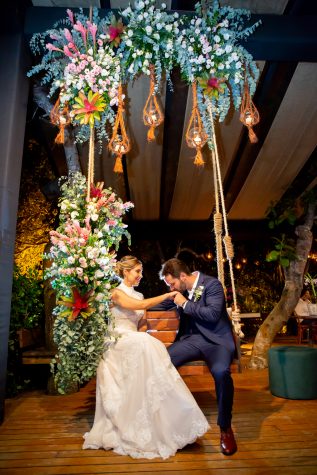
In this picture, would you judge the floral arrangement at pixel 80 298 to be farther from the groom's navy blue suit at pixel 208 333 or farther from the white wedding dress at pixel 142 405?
the groom's navy blue suit at pixel 208 333

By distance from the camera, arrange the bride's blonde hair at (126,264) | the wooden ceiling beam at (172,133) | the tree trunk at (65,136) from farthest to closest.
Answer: the wooden ceiling beam at (172,133)
the tree trunk at (65,136)
the bride's blonde hair at (126,264)

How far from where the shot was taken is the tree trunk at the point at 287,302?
17.8 feet

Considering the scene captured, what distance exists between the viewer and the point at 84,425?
3.16m

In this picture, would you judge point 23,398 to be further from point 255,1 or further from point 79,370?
point 255,1

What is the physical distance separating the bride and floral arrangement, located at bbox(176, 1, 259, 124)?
256cm

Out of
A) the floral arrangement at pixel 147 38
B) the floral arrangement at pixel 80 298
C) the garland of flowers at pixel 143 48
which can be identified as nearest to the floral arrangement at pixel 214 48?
the garland of flowers at pixel 143 48

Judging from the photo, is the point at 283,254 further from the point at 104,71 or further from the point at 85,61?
the point at 85,61

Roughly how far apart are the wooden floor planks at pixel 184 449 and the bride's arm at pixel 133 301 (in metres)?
1.12

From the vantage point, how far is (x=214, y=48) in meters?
3.36

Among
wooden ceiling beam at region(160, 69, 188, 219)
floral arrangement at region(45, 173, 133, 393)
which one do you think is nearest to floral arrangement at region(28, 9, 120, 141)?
wooden ceiling beam at region(160, 69, 188, 219)

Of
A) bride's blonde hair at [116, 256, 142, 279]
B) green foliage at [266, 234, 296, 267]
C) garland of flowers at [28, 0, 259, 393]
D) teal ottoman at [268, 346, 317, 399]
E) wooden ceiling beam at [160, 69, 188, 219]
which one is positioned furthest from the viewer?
green foliage at [266, 234, 296, 267]

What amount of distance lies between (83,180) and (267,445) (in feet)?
8.86

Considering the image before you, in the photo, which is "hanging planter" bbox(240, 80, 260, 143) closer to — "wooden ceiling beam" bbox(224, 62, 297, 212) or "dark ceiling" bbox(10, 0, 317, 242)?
"dark ceiling" bbox(10, 0, 317, 242)

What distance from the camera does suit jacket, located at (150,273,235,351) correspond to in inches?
115
